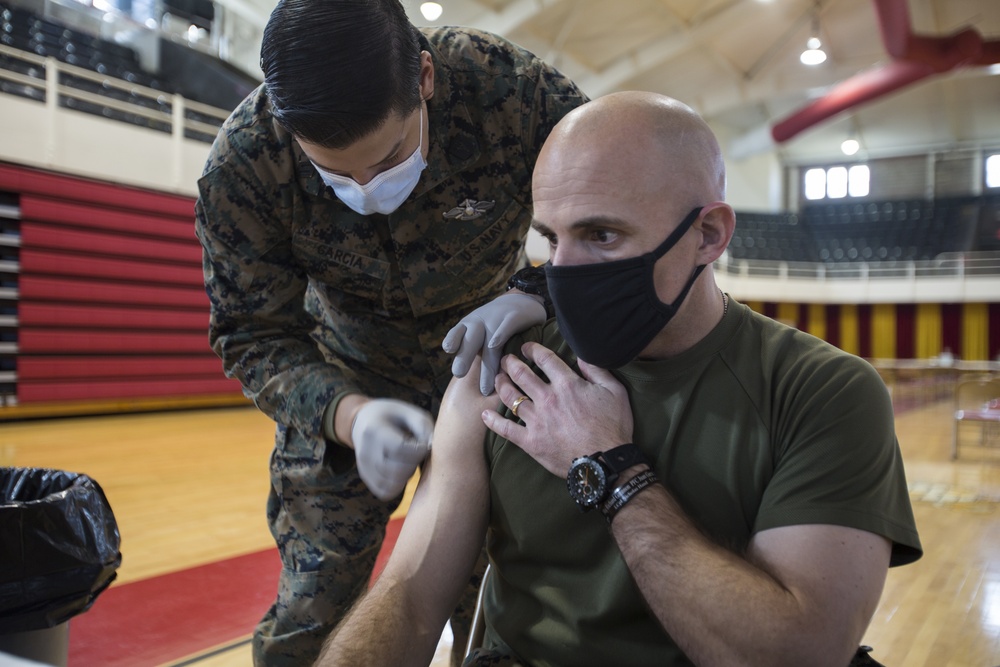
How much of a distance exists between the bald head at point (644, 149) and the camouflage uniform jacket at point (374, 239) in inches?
20.4

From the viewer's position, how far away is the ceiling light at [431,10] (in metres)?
9.79

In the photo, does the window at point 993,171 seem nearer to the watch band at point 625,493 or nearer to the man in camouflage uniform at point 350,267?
the man in camouflage uniform at point 350,267

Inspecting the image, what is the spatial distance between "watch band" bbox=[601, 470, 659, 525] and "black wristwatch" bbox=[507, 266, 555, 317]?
424 mm

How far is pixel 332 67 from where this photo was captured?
1.10m

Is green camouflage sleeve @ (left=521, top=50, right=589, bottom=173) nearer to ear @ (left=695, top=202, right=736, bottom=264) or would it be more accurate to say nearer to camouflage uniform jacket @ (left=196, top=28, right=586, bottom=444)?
camouflage uniform jacket @ (left=196, top=28, right=586, bottom=444)

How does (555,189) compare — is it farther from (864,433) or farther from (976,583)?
(976,583)

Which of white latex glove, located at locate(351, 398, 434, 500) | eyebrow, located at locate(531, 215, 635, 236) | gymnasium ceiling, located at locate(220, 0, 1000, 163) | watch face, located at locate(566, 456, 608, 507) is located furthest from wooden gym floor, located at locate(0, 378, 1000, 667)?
gymnasium ceiling, located at locate(220, 0, 1000, 163)


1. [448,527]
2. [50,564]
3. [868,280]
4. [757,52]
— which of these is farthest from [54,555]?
[868,280]

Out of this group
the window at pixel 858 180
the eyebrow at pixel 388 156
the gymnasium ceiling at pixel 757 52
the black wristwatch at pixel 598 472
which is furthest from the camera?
the window at pixel 858 180

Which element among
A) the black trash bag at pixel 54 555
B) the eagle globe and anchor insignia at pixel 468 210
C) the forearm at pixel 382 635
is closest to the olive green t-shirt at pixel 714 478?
the forearm at pixel 382 635

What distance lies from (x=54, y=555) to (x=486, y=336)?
83cm

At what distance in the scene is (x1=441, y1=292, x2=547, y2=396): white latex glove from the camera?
1.18 m

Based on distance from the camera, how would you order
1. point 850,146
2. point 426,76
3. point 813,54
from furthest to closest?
1. point 850,146
2. point 813,54
3. point 426,76

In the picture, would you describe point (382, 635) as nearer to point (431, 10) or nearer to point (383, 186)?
point (383, 186)
